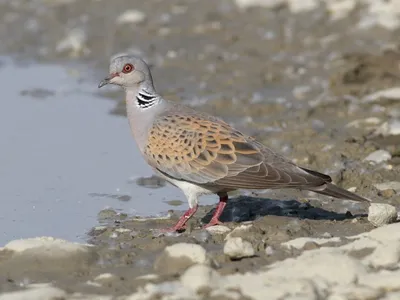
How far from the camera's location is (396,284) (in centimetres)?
544

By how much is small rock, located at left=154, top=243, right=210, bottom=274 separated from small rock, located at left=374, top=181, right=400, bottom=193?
2578 mm

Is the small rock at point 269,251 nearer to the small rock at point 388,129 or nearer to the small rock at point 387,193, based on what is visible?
the small rock at point 387,193

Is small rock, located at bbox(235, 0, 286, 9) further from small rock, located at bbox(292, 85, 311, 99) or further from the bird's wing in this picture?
the bird's wing

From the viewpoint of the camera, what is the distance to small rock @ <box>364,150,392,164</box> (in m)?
8.74

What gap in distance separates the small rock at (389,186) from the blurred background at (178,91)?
0.02m

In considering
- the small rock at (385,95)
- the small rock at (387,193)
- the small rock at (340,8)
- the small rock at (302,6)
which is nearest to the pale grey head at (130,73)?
the small rock at (387,193)

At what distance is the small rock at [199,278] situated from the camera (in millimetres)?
5480

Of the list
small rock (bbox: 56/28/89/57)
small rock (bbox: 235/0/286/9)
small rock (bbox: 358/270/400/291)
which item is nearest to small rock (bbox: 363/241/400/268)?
small rock (bbox: 358/270/400/291)

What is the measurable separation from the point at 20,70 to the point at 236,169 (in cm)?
665

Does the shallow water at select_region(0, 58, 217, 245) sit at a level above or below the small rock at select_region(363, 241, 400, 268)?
above

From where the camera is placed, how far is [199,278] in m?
5.52

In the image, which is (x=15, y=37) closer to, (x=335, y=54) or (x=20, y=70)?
(x=20, y=70)

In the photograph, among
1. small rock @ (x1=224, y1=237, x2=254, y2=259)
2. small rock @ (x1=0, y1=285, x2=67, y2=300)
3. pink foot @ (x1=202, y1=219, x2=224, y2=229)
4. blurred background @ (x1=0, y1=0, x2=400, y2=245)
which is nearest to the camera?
small rock @ (x1=0, y1=285, x2=67, y2=300)

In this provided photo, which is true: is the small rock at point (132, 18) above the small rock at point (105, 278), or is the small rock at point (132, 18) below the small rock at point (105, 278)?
above
